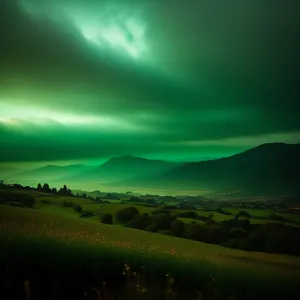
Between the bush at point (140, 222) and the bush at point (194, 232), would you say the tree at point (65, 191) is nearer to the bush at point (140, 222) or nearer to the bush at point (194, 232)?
the bush at point (140, 222)

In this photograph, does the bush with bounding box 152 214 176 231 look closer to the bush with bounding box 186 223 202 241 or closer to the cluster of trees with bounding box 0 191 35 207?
the bush with bounding box 186 223 202 241

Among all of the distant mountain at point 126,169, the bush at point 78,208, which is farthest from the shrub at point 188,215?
the bush at point 78,208

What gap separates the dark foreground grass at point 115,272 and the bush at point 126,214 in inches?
80.6

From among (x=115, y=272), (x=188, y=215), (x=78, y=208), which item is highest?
(x=78, y=208)

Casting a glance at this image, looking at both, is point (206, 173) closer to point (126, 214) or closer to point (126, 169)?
point (126, 169)

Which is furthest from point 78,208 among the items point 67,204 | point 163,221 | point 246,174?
point 246,174

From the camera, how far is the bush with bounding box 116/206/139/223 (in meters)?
7.86

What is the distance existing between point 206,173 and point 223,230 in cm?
234

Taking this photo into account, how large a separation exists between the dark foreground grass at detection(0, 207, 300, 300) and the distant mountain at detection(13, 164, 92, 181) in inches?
92.9

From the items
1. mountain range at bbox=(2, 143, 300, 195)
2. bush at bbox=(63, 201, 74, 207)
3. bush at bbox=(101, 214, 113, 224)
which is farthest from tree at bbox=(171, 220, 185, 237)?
bush at bbox=(63, 201, 74, 207)

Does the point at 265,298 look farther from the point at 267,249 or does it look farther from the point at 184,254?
the point at 267,249

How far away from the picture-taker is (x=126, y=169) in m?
9.29

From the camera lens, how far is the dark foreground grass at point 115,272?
409 centimetres

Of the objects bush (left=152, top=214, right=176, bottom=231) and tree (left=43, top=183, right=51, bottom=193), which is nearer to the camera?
bush (left=152, top=214, right=176, bottom=231)
